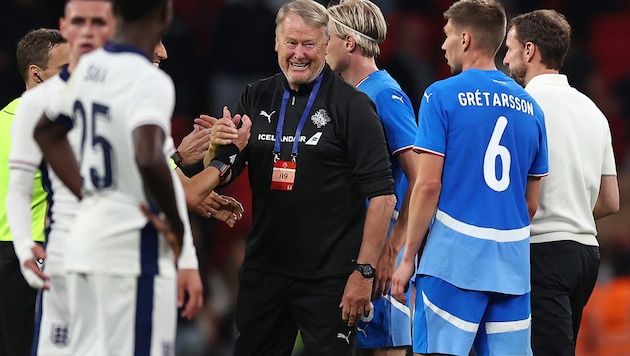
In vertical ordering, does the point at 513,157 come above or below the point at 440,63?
below

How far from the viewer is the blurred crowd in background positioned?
10594mm

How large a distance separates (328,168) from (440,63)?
766 centimetres

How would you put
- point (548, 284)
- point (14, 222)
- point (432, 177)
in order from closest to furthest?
point (14, 222), point (432, 177), point (548, 284)

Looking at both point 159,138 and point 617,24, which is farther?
point 617,24

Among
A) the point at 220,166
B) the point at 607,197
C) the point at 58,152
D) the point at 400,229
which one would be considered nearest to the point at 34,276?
the point at 58,152

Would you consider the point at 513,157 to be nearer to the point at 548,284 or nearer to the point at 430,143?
the point at 430,143

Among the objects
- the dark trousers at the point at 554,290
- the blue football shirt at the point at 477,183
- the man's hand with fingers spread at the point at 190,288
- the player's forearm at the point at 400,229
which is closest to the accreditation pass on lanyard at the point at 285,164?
the blue football shirt at the point at 477,183

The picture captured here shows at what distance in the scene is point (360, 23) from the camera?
647 cm

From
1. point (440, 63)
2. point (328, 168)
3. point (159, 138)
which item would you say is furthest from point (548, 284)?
point (440, 63)

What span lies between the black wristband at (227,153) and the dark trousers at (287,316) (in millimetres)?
610

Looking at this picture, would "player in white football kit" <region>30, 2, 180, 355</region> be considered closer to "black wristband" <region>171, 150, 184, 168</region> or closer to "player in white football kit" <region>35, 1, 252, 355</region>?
"player in white football kit" <region>35, 1, 252, 355</region>

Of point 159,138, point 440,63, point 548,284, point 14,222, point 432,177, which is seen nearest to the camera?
point 159,138

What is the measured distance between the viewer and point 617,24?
13.4 meters

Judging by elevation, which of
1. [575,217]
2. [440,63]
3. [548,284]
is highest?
[440,63]
